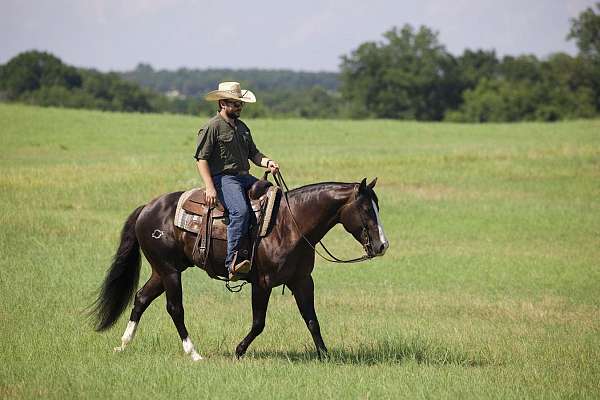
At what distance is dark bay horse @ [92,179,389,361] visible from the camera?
35.3ft

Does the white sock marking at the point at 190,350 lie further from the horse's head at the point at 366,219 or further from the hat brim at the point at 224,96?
the hat brim at the point at 224,96

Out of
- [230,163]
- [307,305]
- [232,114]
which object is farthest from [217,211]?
[307,305]

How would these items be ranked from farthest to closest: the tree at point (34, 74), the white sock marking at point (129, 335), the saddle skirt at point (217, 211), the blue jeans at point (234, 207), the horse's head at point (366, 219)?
the tree at point (34, 74) < the white sock marking at point (129, 335) < the saddle skirt at point (217, 211) < the blue jeans at point (234, 207) < the horse's head at point (366, 219)

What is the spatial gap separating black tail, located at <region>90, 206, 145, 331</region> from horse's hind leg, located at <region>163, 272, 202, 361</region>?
2.60ft

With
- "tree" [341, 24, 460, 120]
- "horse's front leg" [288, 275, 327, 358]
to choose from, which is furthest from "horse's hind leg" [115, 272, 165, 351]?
"tree" [341, 24, 460, 120]

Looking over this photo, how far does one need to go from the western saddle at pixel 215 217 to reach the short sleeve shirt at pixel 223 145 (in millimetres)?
357

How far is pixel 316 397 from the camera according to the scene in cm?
912

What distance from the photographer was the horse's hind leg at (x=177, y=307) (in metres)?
11.1

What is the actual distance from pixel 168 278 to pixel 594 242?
49.6 ft

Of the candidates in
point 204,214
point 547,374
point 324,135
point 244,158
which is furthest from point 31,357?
point 324,135

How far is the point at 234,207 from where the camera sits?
1092 cm

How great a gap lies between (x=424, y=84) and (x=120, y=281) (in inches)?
3892

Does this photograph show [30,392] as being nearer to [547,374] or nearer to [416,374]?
[416,374]

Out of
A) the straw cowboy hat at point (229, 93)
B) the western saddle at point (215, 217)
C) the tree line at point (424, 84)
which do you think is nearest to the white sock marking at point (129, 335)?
the western saddle at point (215, 217)
